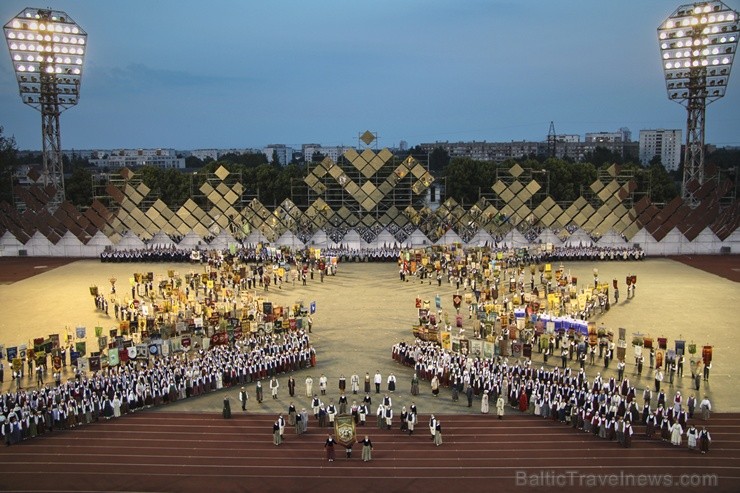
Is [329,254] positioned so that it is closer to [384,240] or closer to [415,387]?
[384,240]

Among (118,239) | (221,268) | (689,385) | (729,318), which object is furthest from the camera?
(118,239)

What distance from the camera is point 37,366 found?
22156 millimetres

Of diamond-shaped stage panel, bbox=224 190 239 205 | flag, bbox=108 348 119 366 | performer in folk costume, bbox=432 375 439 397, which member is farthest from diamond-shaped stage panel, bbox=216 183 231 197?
performer in folk costume, bbox=432 375 439 397

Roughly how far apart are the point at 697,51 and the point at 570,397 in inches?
1475

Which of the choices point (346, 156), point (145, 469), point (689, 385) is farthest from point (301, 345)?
point (346, 156)

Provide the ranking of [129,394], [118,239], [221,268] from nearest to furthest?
[129,394] → [221,268] → [118,239]

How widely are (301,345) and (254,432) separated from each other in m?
6.02

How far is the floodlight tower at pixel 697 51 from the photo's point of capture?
1763 inches

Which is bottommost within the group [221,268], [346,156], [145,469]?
[145,469]

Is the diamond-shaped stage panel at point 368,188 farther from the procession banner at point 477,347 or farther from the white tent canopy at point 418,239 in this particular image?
the procession banner at point 477,347

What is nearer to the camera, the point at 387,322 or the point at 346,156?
the point at 387,322

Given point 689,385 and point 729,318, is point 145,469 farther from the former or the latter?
point 729,318

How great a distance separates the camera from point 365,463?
15.8 metres

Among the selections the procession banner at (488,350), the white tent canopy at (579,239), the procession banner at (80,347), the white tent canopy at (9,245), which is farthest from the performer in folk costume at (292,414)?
the white tent canopy at (9,245)
